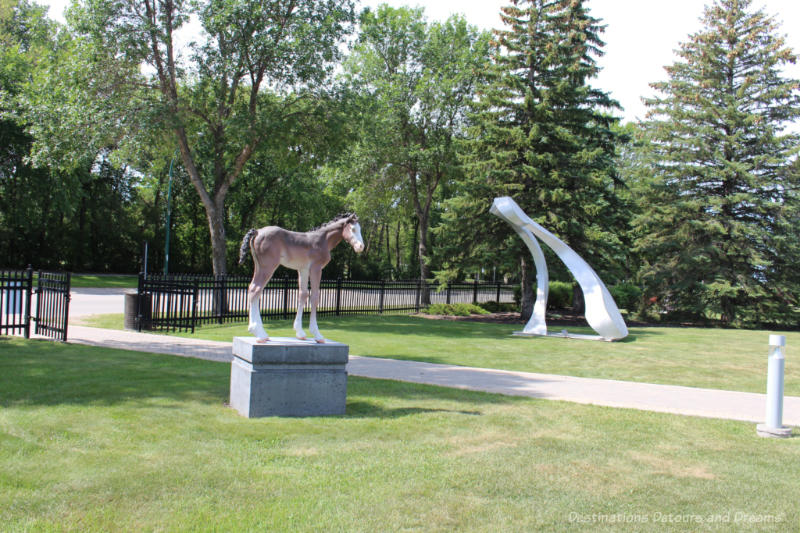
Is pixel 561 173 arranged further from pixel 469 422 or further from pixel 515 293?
pixel 469 422

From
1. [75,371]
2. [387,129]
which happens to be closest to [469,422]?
[75,371]

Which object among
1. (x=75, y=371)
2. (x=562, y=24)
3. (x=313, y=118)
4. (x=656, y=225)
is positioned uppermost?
(x=562, y=24)

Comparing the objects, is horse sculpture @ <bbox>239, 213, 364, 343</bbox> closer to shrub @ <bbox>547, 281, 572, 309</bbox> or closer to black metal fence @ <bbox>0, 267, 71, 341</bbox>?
black metal fence @ <bbox>0, 267, 71, 341</bbox>

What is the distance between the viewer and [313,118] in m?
20.0

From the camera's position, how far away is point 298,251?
23.5ft

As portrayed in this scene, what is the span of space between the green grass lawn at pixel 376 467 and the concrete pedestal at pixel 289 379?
0.27m

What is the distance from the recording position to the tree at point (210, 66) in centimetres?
1708

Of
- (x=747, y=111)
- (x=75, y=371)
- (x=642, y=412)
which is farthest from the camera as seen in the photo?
(x=747, y=111)

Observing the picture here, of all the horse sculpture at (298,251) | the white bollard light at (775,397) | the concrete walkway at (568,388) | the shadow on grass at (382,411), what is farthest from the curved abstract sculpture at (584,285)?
the shadow on grass at (382,411)

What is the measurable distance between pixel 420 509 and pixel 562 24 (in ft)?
75.7

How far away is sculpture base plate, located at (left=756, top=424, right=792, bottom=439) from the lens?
5980mm

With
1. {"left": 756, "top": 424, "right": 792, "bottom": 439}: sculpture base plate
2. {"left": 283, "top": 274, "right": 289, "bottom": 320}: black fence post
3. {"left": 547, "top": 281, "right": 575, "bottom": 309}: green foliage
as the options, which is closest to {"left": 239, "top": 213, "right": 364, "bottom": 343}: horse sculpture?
{"left": 756, "top": 424, "right": 792, "bottom": 439}: sculpture base plate

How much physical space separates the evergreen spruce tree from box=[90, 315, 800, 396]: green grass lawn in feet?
15.8

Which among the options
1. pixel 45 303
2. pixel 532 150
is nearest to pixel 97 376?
pixel 45 303
